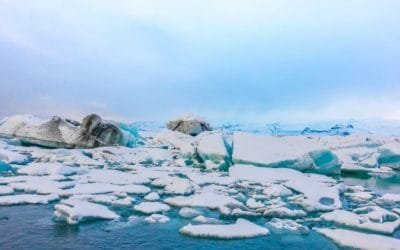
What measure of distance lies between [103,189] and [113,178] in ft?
5.14

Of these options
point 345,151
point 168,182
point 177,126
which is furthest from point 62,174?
point 177,126

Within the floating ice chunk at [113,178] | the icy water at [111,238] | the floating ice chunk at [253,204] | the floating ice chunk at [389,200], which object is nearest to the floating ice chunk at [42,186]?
the floating ice chunk at [113,178]

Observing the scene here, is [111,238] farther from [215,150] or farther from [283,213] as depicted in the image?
[215,150]

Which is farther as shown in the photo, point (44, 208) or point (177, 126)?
point (177, 126)

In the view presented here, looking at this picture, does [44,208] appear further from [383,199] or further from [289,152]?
[289,152]

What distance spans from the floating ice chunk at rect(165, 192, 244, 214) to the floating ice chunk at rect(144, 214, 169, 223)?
3.36 ft

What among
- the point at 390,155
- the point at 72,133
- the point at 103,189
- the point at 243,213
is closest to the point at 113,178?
the point at 103,189

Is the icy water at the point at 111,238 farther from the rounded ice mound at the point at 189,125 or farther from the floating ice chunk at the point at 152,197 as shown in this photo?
the rounded ice mound at the point at 189,125

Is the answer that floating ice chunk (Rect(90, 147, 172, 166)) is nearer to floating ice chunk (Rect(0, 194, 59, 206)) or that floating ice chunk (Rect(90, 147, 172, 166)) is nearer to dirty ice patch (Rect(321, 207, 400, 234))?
floating ice chunk (Rect(0, 194, 59, 206))

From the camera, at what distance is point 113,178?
9969 millimetres

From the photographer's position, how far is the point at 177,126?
25500 millimetres

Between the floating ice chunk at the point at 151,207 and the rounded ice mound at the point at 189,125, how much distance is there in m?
17.6

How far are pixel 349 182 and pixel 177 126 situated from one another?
1442cm

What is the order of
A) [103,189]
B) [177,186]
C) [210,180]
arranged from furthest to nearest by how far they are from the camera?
1. [210,180]
2. [177,186]
3. [103,189]
